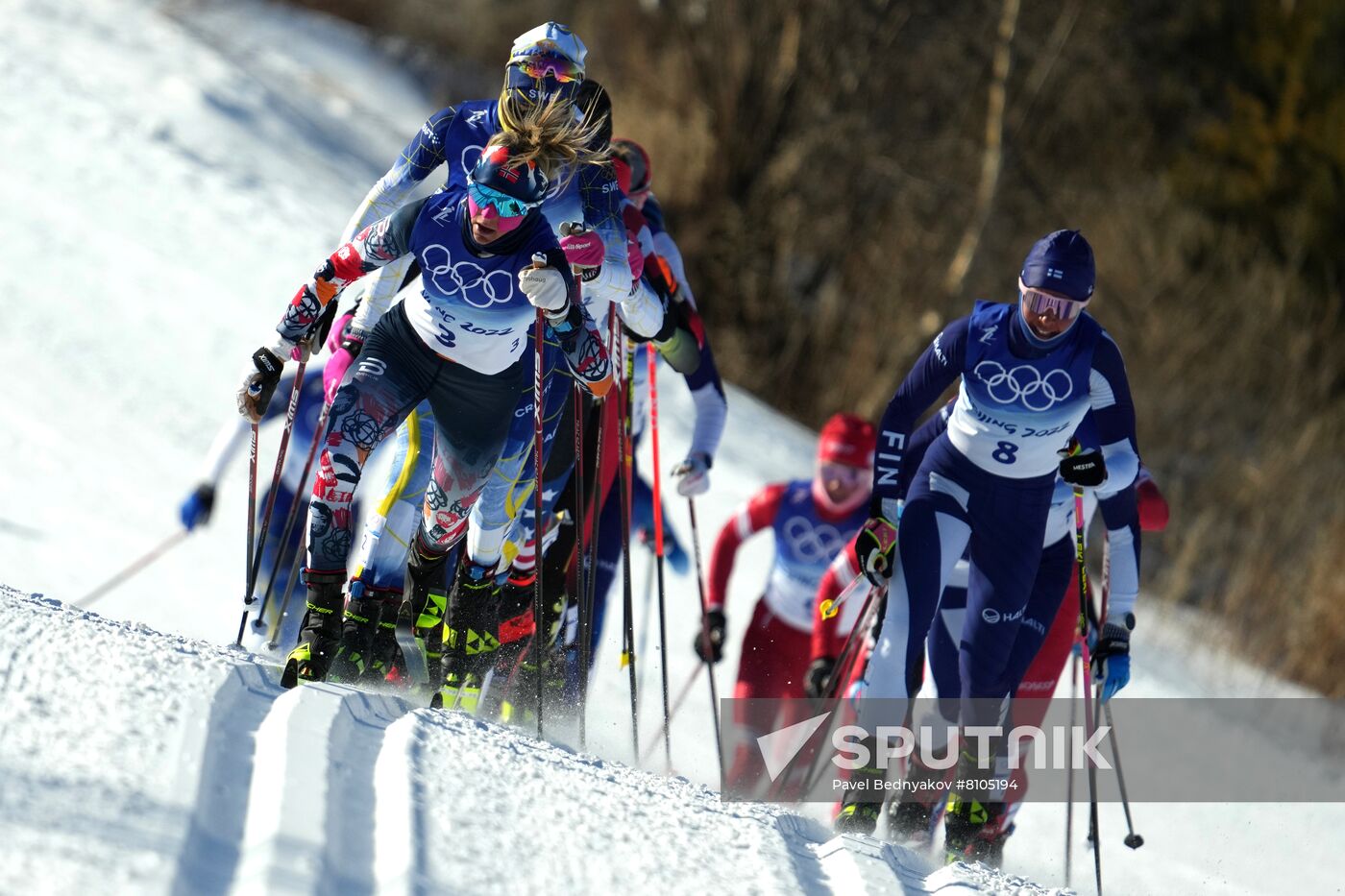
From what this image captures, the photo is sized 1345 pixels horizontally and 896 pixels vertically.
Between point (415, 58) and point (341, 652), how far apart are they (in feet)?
55.8

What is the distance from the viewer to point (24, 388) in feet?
32.8

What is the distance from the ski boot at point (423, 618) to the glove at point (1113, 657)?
2532mm

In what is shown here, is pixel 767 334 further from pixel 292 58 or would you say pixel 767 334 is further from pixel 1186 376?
pixel 292 58

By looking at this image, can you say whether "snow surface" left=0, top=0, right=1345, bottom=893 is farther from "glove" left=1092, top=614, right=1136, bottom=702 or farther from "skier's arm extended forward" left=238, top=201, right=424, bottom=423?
"glove" left=1092, top=614, right=1136, bottom=702

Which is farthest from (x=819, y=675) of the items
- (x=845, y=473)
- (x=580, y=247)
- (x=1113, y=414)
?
(x=580, y=247)

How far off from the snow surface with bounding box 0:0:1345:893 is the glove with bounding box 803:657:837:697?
68cm

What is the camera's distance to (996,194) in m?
17.5

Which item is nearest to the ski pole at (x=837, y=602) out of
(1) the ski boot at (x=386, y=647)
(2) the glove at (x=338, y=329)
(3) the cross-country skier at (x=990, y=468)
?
Result: (3) the cross-country skier at (x=990, y=468)

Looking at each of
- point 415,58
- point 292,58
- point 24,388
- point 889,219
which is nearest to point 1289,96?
point 889,219

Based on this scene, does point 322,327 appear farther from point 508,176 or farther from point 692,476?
point 692,476

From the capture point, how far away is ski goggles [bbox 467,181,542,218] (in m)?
4.68

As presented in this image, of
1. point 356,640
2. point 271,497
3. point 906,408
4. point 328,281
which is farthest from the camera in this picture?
point 271,497

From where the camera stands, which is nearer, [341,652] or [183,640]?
[183,640]

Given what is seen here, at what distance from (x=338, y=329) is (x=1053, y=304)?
267cm
